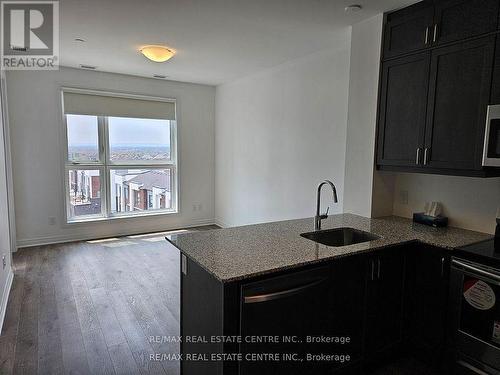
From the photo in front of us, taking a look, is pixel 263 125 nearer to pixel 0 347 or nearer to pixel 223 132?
pixel 223 132

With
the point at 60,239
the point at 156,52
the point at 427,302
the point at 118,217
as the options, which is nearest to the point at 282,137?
the point at 156,52

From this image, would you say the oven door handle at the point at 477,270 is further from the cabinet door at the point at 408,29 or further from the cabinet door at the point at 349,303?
the cabinet door at the point at 408,29

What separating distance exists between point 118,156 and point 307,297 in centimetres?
458

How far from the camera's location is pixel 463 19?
2.20m

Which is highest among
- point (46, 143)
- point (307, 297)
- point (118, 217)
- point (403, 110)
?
point (403, 110)

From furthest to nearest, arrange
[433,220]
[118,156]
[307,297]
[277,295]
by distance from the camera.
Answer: [118,156] → [433,220] → [307,297] → [277,295]

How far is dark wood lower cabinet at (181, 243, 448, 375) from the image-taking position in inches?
64.3

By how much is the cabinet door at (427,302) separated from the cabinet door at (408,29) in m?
1.54

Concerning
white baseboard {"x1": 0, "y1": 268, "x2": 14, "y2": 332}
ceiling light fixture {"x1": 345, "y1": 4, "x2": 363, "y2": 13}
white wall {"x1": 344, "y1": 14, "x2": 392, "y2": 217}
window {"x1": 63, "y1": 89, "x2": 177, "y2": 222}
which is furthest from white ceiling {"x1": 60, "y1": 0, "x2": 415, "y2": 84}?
white baseboard {"x1": 0, "y1": 268, "x2": 14, "y2": 332}

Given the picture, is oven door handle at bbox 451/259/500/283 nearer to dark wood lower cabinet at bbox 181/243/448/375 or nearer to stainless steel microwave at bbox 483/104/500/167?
dark wood lower cabinet at bbox 181/243/448/375

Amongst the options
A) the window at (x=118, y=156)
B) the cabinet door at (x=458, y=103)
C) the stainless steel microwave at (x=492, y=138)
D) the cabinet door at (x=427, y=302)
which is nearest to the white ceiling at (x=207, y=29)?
the cabinet door at (x=458, y=103)

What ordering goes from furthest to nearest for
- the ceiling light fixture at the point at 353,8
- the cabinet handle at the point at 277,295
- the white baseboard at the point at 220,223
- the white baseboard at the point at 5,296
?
the white baseboard at the point at 220,223 → the white baseboard at the point at 5,296 → the ceiling light fixture at the point at 353,8 → the cabinet handle at the point at 277,295

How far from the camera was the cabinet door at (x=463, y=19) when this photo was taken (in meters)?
2.06

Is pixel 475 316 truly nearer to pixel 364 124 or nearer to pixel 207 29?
pixel 364 124
